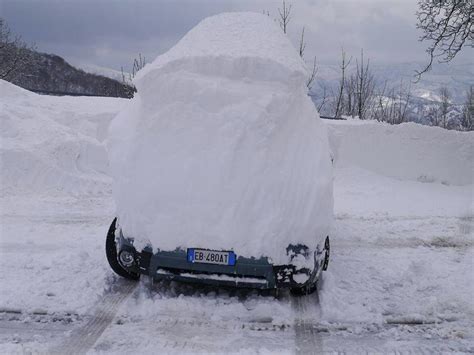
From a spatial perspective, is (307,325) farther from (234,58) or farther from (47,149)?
(47,149)

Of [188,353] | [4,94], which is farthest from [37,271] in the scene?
[4,94]

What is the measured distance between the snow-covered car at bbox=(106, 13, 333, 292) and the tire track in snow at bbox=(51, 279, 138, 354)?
21 cm

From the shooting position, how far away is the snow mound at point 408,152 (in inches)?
497

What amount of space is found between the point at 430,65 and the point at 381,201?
507 centimetres

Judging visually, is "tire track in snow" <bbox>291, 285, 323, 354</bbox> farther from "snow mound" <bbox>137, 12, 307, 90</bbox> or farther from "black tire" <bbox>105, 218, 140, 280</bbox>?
"snow mound" <bbox>137, 12, 307, 90</bbox>

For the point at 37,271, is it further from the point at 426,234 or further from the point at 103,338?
the point at 426,234

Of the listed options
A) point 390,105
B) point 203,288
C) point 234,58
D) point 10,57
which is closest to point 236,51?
point 234,58

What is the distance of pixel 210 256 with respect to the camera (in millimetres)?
4516

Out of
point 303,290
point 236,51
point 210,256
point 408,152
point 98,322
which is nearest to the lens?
point 98,322

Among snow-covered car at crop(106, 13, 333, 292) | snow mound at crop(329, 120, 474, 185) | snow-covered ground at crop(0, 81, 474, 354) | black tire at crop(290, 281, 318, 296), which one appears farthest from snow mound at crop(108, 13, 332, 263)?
snow mound at crop(329, 120, 474, 185)

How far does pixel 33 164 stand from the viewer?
10180 mm

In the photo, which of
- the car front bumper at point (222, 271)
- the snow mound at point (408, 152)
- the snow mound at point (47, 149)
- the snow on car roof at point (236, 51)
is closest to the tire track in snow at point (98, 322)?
the car front bumper at point (222, 271)

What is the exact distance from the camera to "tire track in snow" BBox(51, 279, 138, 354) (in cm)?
389

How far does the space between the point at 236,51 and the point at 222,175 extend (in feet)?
4.94
